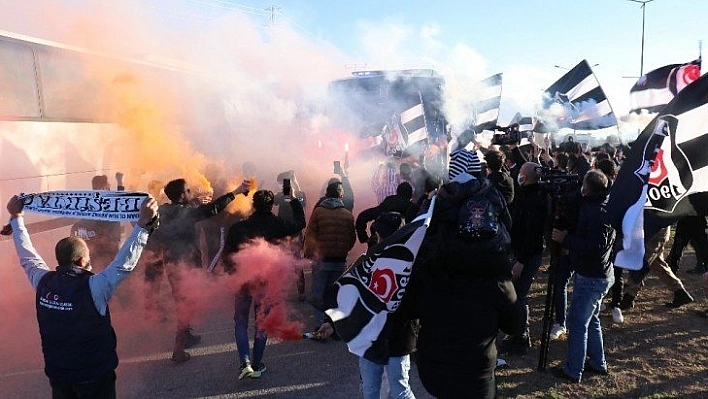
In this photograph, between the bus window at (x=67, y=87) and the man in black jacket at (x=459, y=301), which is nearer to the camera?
the man in black jacket at (x=459, y=301)

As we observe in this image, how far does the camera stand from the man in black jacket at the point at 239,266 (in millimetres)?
4707

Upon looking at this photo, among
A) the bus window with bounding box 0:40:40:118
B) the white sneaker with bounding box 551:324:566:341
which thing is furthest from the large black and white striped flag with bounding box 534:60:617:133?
the bus window with bounding box 0:40:40:118

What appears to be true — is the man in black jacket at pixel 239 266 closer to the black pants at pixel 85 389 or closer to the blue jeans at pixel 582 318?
the black pants at pixel 85 389

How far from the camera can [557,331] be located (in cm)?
562

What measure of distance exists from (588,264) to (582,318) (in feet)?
1.69

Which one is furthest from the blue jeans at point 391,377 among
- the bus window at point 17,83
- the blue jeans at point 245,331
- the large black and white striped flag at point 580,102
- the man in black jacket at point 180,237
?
the large black and white striped flag at point 580,102

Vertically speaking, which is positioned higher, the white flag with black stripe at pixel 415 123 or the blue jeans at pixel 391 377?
the white flag with black stripe at pixel 415 123

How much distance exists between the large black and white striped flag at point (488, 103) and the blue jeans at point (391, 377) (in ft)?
29.1

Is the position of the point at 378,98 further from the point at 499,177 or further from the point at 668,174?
the point at 668,174

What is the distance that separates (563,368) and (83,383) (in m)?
4.17

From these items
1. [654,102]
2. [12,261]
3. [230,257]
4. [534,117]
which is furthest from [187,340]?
[534,117]

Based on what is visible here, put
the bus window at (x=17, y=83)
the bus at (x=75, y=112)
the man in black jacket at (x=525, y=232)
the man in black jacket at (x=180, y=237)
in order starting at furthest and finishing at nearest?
1. the bus at (x=75, y=112)
2. the bus window at (x=17, y=83)
3. the man in black jacket at (x=180, y=237)
4. the man in black jacket at (x=525, y=232)

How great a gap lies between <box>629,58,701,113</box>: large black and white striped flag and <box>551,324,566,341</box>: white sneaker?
16.2 ft

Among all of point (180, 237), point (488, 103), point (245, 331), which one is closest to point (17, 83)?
point (180, 237)
